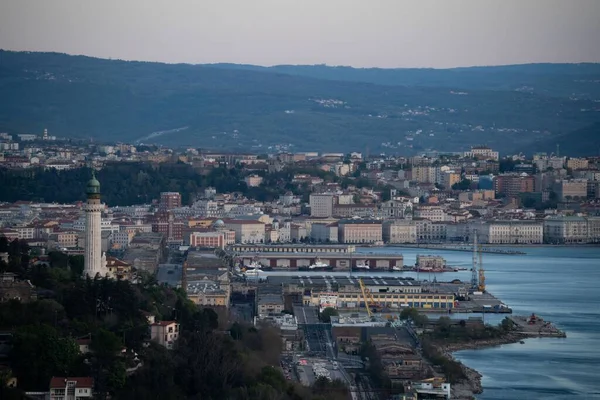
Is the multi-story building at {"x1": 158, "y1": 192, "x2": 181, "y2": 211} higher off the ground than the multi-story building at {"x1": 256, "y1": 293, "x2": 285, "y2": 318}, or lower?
higher

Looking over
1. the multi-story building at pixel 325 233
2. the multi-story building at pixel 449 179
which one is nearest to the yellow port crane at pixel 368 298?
the multi-story building at pixel 325 233

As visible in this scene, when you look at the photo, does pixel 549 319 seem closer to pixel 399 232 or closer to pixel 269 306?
pixel 269 306

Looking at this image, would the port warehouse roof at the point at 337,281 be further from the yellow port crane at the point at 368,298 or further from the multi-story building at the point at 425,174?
the multi-story building at the point at 425,174

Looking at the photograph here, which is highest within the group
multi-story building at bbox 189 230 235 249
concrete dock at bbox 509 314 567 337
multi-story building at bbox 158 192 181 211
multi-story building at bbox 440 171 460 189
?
multi-story building at bbox 440 171 460 189

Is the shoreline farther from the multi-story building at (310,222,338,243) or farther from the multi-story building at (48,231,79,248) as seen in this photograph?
the multi-story building at (310,222,338,243)

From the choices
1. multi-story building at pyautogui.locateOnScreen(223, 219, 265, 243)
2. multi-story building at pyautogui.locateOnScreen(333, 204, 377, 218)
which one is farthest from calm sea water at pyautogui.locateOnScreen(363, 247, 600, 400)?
multi-story building at pyautogui.locateOnScreen(333, 204, 377, 218)

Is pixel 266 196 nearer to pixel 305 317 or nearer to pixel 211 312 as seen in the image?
pixel 305 317
